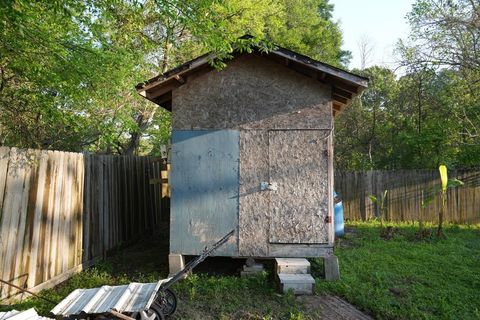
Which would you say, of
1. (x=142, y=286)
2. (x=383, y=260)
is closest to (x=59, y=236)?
(x=142, y=286)

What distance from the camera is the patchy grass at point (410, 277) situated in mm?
5516

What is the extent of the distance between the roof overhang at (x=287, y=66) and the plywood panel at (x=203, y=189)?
933 mm

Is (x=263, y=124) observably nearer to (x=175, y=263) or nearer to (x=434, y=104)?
(x=175, y=263)

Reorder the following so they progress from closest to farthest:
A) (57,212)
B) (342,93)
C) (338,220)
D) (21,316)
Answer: (21,316) → (57,212) → (342,93) → (338,220)

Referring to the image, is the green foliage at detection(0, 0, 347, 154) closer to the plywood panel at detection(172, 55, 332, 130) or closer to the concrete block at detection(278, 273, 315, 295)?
the plywood panel at detection(172, 55, 332, 130)

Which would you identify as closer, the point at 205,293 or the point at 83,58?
the point at 205,293

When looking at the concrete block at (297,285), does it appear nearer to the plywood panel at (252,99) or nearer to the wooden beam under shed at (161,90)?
the plywood panel at (252,99)

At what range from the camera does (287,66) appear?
708 cm

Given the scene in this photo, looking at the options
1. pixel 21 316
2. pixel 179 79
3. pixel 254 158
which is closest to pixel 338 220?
pixel 254 158

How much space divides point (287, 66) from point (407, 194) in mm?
8658

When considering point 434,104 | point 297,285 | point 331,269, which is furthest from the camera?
point 434,104

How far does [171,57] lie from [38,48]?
8.76m

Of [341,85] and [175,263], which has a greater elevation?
[341,85]

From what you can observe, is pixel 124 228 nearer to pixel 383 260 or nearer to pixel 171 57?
pixel 383 260
